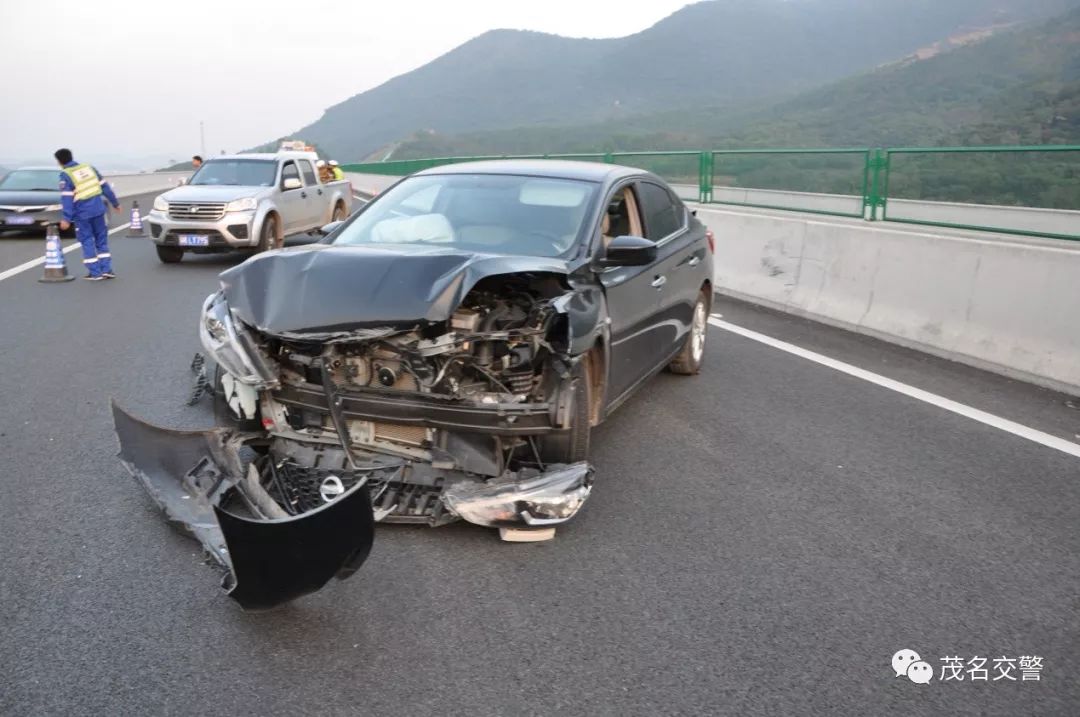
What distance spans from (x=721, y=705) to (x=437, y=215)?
3.62 meters

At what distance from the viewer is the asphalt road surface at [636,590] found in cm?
316

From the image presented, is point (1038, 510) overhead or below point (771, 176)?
below

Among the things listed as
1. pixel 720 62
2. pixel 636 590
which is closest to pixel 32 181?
pixel 636 590

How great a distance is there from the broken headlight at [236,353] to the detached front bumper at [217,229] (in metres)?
10.2

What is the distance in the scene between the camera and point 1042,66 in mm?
74688

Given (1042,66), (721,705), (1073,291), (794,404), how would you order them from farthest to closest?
(1042,66), (1073,291), (794,404), (721,705)

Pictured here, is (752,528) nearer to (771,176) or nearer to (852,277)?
(852,277)

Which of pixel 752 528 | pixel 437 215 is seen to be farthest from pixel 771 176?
pixel 752 528

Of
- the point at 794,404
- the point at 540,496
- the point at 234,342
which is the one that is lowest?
the point at 794,404

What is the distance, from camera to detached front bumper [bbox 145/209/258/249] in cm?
1455

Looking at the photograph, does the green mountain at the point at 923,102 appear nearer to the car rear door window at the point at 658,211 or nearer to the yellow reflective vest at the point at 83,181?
the yellow reflective vest at the point at 83,181

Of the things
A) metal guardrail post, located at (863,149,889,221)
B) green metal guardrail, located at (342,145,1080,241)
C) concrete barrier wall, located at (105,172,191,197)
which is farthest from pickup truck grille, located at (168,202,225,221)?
concrete barrier wall, located at (105,172,191,197)

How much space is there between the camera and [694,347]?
7.54 meters

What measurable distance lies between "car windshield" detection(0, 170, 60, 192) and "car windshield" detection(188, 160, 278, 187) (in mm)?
5995
